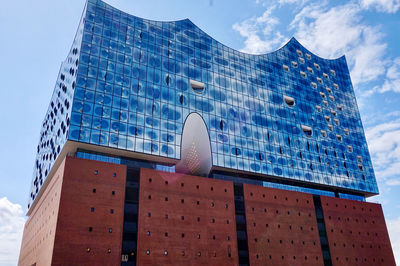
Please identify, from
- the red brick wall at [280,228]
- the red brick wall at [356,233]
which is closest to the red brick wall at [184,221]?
the red brick wall at [280,228]

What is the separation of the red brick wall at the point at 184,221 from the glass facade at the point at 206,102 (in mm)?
3331

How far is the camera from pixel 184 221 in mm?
30328

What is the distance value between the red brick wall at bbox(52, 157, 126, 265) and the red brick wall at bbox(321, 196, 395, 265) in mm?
24597

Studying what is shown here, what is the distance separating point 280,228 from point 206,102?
15346 millimetres

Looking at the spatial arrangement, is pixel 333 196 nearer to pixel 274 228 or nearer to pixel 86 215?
pixel 274 228

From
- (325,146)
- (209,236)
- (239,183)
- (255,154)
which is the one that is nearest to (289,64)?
(325,146)

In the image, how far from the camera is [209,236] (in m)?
31.0

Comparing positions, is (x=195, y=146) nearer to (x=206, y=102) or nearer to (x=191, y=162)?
(x=191, y=162)

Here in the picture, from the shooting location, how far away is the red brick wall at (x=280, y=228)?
34.0 meters

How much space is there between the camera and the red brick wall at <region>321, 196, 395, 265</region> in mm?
39562

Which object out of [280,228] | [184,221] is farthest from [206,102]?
[280,228]

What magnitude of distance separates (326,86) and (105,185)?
36.9 meters

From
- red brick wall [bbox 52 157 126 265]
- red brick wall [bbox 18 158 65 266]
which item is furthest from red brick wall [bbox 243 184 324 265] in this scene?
red brick wall [bbox 18 158 65 266]

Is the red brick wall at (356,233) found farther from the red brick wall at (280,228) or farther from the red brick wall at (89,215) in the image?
the red brick wall at (89,215)
